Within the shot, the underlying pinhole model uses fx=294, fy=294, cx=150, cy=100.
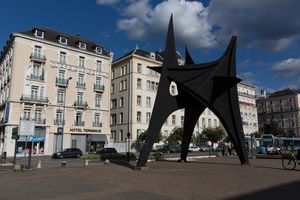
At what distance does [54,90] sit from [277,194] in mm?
45218

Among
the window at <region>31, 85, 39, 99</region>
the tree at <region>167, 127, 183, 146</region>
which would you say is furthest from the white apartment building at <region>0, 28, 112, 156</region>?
the tree at <region>167, 127, 183, 146</region>

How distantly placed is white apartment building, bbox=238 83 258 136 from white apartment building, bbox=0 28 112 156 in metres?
48.8

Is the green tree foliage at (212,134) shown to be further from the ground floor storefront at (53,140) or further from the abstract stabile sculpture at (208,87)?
the abstract stabile sculpture at (208,87)

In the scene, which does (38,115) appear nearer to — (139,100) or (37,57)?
(37,57)

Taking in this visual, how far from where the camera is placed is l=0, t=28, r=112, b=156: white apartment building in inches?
1816

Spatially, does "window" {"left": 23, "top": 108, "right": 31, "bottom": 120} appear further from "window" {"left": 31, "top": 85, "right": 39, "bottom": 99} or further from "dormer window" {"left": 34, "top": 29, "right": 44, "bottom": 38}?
"dormer window" {"left": 34, "top": 29, "right": 44, "bottom": 38}

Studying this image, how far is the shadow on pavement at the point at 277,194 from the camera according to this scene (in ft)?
30.6

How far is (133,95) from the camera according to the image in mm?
60250

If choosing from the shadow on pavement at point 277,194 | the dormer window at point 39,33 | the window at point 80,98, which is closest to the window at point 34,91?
the window at point 80,98

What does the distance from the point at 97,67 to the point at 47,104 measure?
41.2 ft

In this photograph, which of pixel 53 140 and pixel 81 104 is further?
pixel 81 104

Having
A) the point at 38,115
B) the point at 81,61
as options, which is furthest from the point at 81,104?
the point at 81,61

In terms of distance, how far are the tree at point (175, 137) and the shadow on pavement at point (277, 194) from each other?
48033mm

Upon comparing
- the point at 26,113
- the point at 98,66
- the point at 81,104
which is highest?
the point at 98,66
